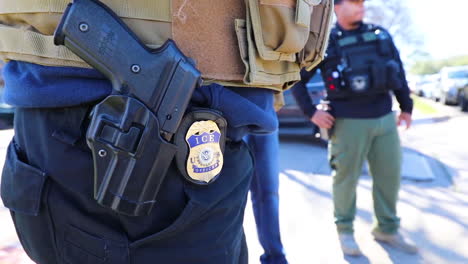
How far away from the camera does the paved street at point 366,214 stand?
2604mm

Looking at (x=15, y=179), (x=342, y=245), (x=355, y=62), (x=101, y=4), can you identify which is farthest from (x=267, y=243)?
(x=101, y=4)

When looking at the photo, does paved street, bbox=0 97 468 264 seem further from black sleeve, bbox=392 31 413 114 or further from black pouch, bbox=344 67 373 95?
black pouch, bbox=344 67 373 95

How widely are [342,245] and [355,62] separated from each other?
128 cm

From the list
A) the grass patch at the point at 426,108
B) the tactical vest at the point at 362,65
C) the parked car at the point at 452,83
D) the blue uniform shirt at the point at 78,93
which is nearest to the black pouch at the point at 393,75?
the tactical vest at the point at 362,65

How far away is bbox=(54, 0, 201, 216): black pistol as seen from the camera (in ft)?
2.41

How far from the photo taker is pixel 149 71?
77 centimetres

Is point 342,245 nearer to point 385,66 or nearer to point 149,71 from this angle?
point 385,66

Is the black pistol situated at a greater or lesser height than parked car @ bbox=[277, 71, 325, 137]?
greater

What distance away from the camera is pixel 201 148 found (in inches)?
32.3

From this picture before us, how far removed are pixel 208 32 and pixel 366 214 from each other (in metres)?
2.89

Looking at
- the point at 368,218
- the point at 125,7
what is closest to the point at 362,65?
the point at 368,218

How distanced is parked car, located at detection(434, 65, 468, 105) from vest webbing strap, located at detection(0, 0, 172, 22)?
1396 cm

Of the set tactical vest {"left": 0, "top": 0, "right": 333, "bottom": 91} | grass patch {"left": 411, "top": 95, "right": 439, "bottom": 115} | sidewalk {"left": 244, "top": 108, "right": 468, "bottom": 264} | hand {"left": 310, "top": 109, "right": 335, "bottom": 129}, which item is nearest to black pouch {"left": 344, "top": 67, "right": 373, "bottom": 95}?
hand {"left": 310, "top": 109, "right": 335, "bottom": 129}

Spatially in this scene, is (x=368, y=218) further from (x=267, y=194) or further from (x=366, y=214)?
(x=267, y=194)
